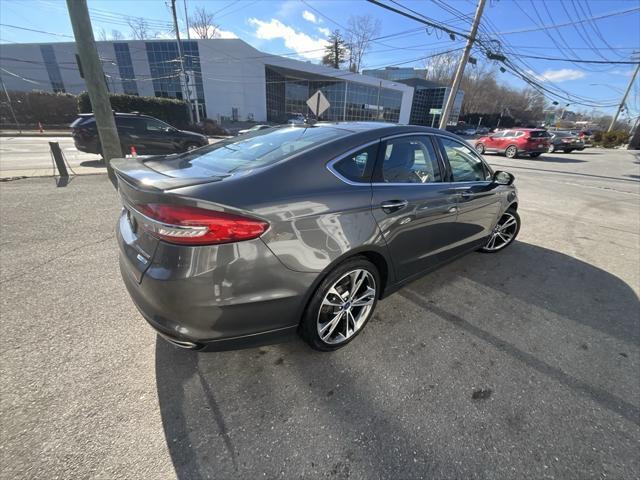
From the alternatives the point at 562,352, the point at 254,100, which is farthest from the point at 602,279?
the point at 254,100

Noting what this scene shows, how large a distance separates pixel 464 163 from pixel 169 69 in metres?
50.1

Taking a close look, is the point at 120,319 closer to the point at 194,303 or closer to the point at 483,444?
the point at 194,303

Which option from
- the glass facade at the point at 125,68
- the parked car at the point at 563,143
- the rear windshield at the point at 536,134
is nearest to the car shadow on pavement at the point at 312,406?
the rear windshield at the point at 536,134

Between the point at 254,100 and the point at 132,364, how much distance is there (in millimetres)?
43968

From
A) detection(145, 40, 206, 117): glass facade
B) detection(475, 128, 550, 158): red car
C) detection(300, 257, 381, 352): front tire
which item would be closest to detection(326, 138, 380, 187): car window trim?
detection(300, 257, 381, 352): front tire

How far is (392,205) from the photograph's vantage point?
2223mm

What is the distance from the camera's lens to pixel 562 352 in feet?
7.72

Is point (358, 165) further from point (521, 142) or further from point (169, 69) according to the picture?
point (169, 69)

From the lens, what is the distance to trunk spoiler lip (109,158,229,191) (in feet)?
5.30

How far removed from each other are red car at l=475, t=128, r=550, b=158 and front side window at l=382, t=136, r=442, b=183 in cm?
1716

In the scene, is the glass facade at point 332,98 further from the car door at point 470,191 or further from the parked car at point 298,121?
the car door at point 470,191

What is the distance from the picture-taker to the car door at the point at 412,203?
224 centimetres

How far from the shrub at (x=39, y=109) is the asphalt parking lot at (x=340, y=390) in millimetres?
34210

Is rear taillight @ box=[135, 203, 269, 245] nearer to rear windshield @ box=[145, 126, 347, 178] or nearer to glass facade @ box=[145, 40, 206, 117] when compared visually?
rear windshield @ box=[145, 126, 347, 178]
